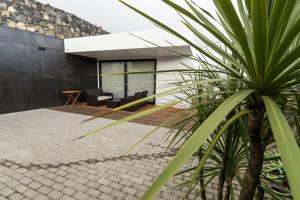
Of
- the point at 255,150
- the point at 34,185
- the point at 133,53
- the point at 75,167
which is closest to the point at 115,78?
the point at 133,53

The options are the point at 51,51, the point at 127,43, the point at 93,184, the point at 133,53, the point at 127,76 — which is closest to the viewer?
the point at 93,184

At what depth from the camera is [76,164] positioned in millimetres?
2564

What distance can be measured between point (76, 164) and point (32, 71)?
5175mm

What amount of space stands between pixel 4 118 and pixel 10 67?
1718 mm

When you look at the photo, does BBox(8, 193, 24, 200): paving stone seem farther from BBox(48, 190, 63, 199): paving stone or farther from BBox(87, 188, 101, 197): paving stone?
BBox(87, 188, 101, 197): paving stone

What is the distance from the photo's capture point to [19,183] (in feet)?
6.79

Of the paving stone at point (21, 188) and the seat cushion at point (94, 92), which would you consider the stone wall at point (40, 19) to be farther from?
the paving stone at point (21, 188)

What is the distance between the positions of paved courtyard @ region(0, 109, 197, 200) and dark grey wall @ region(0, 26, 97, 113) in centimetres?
180

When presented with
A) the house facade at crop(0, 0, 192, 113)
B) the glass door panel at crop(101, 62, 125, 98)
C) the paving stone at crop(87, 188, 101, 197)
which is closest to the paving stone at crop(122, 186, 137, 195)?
the paving stone at crop(87, 188, 101, 197)

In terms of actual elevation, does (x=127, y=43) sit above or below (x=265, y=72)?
above

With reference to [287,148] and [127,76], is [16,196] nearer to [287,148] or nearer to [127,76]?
[287,148]

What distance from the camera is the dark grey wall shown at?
549cm

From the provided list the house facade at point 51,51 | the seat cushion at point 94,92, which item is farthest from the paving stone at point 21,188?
the seat cushion at point 94,92

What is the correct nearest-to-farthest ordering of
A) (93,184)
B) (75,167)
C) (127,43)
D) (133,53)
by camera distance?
(93,184) → (75,167) → (127,43) → (133,53)
